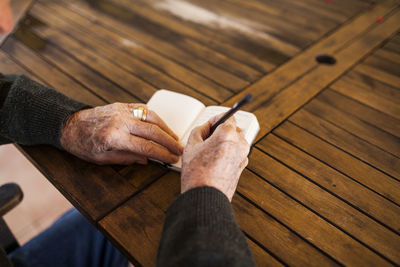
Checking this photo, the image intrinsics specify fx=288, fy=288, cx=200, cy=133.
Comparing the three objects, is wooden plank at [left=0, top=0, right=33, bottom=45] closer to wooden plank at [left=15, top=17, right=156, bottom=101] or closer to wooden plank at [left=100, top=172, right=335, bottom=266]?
wooden plank at [left=15, top=17, right=156, bottom=101]

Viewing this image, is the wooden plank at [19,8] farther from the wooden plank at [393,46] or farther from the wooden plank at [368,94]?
the wooden plank at [393,46]

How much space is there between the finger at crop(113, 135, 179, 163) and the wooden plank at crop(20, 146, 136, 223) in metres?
0.10

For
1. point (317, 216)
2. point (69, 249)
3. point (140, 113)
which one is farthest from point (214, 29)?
point (69, 249)

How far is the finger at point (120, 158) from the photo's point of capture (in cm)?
84

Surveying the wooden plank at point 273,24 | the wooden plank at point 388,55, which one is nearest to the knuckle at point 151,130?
the wooden plank at point 273,24

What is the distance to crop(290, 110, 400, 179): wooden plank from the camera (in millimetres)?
898

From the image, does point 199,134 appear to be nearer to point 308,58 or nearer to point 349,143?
point 349,143

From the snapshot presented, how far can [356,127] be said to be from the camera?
1.02 m

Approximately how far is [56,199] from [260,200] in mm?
1744

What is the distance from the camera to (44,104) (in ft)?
2.90

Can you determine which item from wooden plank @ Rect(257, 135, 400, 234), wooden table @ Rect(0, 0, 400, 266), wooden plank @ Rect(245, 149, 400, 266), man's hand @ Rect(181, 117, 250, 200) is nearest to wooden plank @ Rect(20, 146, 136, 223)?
wooden table @ Rect(0, 0, 400, 266)

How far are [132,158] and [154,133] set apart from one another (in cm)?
11

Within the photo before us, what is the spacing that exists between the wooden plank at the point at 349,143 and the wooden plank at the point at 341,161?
0.08 feet

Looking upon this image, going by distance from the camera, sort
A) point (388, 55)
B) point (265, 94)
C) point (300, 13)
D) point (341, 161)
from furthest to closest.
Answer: point (300, 13) → point (388, 55) → point (265, 94) → point (341, 161)
